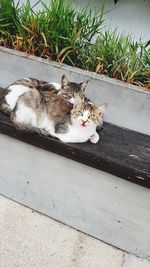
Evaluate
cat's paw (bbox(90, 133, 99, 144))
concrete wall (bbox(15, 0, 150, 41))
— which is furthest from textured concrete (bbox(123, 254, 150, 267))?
concrete wall (bbox(15, 0, 150, 41))

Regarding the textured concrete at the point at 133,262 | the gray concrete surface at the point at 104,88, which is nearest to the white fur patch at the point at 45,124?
the gray concrete surface at the point at 104,88

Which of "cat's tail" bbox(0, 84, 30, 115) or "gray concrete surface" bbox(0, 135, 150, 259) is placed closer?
"gray concrete surface" bbox(0, 135, 150, 259)

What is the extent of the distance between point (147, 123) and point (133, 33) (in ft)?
2.00

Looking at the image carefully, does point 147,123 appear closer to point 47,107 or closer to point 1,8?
point 47,107

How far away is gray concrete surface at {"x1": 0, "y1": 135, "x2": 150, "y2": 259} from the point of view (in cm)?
169

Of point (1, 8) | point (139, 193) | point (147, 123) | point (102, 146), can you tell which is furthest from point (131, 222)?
point (1, 8)

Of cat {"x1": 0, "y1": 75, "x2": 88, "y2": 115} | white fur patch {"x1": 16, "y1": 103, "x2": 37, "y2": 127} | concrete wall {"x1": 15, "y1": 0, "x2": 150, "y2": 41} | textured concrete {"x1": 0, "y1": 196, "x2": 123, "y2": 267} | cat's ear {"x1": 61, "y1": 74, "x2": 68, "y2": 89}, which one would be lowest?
textured concrete {"x1": 0, "y1": 196, "x2": 123, "y2": 267}

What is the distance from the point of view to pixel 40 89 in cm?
187

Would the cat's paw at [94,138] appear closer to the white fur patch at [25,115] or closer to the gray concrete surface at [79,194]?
the gray concrete surface at [79,194]

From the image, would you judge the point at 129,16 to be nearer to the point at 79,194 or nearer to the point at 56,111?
the point at 56,111

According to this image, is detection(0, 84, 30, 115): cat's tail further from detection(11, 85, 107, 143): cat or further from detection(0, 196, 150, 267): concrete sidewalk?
detection(0, 196, 150, 267): concrete sidewalk

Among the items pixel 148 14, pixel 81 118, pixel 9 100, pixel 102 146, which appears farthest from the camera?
pixel 148 14

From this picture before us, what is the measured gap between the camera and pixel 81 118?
1.60 metres

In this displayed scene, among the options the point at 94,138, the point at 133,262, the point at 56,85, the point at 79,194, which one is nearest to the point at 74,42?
the point at 56,85
